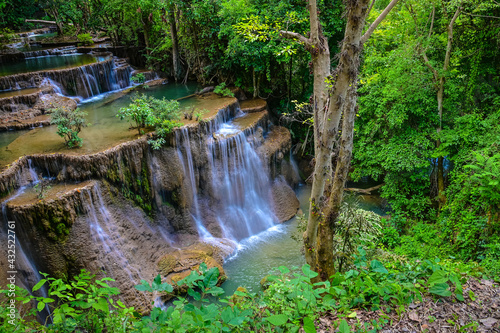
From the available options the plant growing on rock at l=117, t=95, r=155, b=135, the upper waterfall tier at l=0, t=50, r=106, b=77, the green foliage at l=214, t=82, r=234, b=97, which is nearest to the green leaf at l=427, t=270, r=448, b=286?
the plant growing on rock at l=117, t=95, r=155, b=135

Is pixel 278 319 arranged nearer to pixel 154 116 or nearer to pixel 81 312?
pixel 81 312

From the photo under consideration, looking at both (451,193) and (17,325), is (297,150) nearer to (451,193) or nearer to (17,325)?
(451,193)

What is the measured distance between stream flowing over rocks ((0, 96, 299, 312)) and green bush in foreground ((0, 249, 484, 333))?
9.38ft

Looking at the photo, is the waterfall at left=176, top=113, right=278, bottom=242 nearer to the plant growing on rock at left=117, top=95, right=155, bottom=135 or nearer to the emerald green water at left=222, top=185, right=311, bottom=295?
the emerald green water at left=222, top=185, right=311, bottom=295

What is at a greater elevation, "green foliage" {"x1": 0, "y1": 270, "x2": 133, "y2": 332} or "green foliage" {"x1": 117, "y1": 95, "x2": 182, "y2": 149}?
"green foliage" {"x1": 117, "y1": 95, "x2": 182, "y2": 149}

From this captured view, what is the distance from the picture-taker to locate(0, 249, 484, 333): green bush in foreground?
241cm

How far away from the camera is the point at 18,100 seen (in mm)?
10312

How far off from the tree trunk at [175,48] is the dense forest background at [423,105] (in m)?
0.38

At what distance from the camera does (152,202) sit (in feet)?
29.3

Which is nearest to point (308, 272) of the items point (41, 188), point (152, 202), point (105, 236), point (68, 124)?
point (105, 236)

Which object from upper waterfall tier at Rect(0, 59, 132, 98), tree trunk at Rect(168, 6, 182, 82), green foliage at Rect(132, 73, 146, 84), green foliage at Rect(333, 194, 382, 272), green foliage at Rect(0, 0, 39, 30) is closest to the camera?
green foliage at Rect(333, 194, 382, 272)

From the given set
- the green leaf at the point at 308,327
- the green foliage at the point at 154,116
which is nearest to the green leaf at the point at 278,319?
the green leaf at the point at 308,327

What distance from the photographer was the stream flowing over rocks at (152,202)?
6.68 m

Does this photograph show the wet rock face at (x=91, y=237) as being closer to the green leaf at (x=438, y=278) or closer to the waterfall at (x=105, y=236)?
the waterfall at (x=105, y=236)
